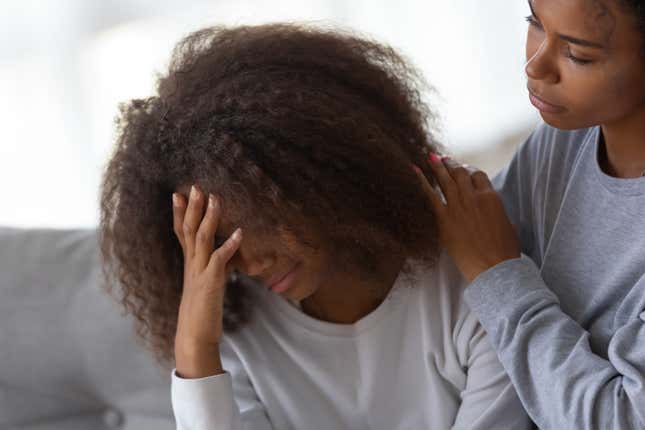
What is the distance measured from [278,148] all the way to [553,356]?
0.40m

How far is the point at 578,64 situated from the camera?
43.3 inches

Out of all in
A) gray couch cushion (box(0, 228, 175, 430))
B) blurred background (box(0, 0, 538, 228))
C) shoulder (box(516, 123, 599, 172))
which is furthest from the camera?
blurred background (box(0, 0, 538, 228))

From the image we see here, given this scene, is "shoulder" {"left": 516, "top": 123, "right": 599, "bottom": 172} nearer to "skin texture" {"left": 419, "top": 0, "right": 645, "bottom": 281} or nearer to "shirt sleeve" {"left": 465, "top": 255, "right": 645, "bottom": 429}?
"skin texture" {"left": 419, "top": 0, "right": 645, "bottom": 281}

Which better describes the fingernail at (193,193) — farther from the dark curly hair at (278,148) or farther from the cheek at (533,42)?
the cheek at (533,42)

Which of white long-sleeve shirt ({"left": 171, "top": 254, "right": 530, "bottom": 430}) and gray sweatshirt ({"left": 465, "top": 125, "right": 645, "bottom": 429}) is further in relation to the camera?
white long-sleeve shirt ({"left": 171, "top": 254, "right": 530, "bottom": 430})

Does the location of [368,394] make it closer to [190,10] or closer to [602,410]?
[602,410]

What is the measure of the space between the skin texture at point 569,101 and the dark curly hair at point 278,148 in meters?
0.04

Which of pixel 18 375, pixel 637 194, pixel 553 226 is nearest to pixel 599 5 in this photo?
pixel 637 194

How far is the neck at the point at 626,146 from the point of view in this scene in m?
1.19

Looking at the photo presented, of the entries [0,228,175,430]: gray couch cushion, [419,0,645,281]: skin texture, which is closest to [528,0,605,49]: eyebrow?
[419,0,645,281]: skin texture

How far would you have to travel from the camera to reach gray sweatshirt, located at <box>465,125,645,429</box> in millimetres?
1123

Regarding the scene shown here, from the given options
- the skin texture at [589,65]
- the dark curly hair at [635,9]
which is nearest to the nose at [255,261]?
the skin texture at [589,65]

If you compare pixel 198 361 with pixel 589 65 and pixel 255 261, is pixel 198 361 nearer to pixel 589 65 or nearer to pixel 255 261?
pixel 255 261

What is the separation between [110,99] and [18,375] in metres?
1.08
